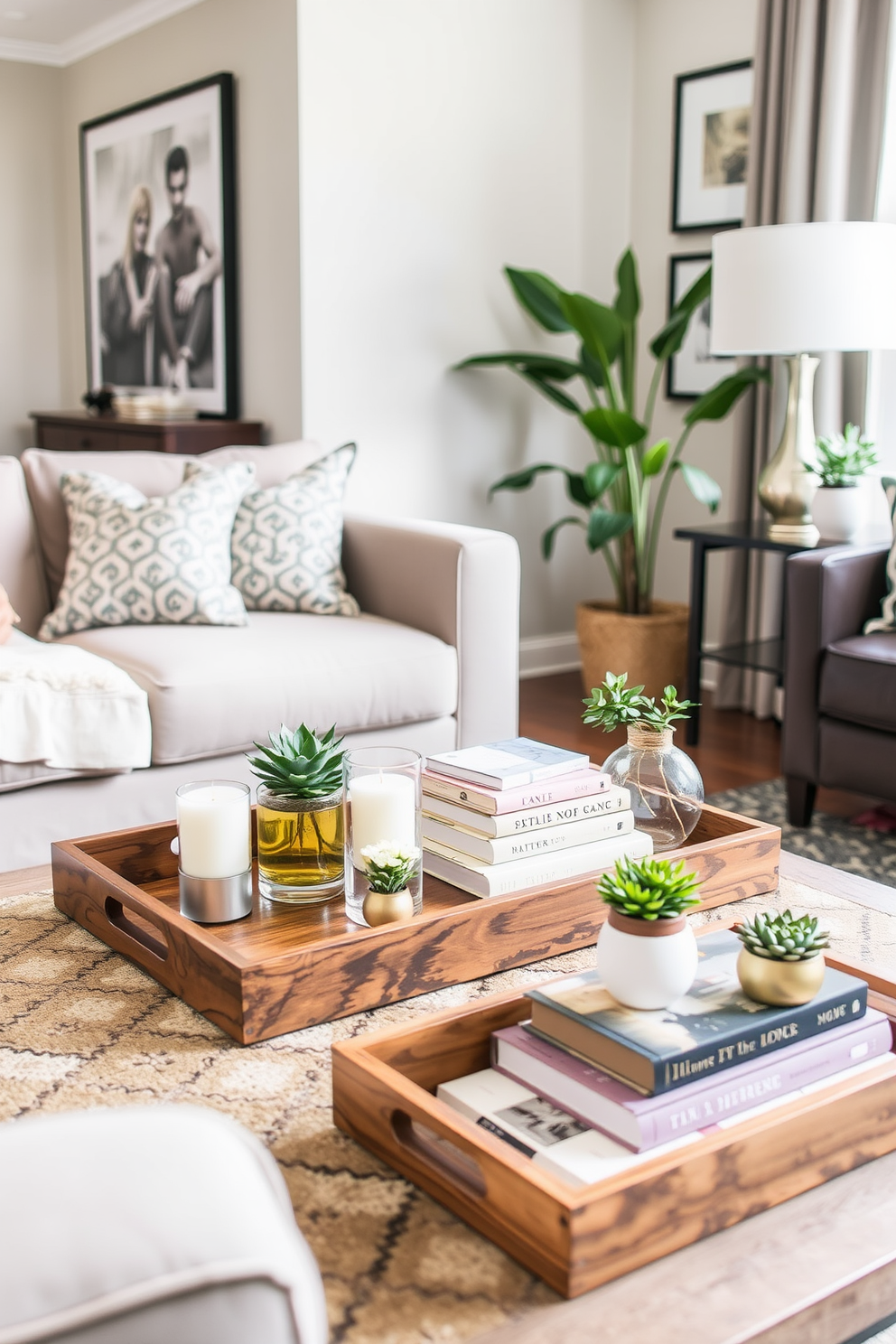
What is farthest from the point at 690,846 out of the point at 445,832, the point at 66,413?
the point at 66,413

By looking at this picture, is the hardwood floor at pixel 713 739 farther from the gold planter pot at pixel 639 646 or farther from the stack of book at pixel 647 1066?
the stack of book at pixel 647 1066

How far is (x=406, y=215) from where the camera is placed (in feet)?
13.5

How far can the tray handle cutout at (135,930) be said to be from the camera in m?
1.46

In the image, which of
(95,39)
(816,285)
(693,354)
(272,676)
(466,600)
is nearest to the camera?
(272,676)

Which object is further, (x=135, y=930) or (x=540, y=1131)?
(x=135, y=930)

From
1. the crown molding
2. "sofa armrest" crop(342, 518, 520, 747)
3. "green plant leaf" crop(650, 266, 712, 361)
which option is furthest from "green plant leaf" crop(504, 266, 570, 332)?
the crown molding

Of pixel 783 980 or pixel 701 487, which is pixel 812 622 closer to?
pixel 701 487

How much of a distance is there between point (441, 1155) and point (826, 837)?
7.04 feet

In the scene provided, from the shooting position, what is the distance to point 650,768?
1.69 metres

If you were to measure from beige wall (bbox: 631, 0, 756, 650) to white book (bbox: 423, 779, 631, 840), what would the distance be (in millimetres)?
2911

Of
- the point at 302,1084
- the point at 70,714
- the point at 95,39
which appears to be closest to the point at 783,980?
the point at 302,1084

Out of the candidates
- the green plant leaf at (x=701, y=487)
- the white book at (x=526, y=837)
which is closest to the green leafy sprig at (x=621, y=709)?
the white book at (x=526, y=837)

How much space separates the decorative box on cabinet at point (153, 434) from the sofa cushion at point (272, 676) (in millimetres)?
1251

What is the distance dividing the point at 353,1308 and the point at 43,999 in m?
0.63
